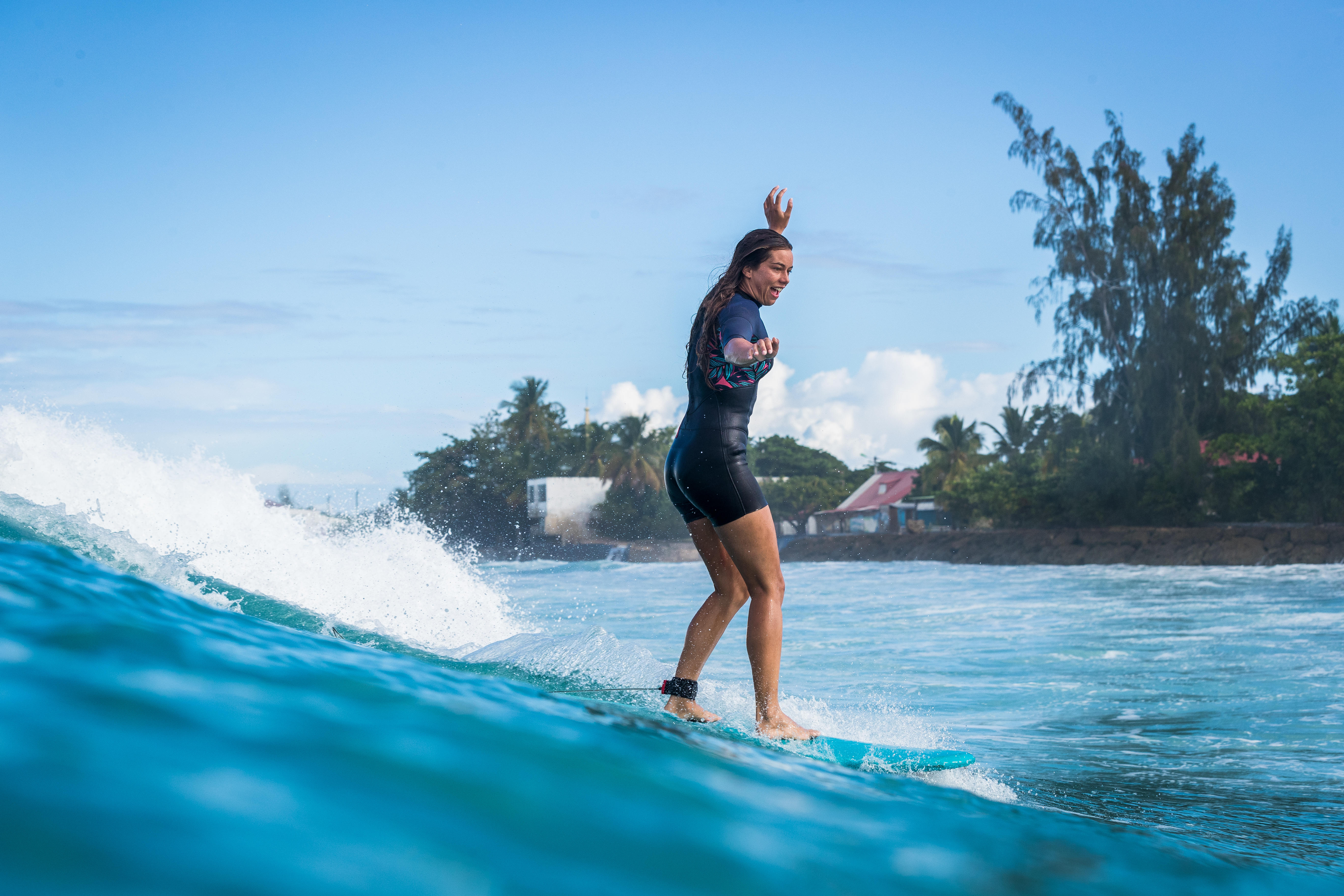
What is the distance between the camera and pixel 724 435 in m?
2.66

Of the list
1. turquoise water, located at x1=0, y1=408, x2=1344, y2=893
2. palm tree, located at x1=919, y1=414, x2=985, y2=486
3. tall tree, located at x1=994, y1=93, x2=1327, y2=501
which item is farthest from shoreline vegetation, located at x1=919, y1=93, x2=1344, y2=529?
turquoise water, located at x1=0, y1=408, x2=1344, y2=893

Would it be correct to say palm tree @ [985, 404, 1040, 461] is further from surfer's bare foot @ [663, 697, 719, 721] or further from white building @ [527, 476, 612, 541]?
surfer's bare foot @ [663, 697, 719, 721]

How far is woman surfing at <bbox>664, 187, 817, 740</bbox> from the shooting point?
261 cm

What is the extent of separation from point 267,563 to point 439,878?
504cm

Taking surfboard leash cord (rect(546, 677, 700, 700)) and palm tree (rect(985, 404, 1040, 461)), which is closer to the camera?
surfboard leash cord (rect(546, 677, 700, 700))

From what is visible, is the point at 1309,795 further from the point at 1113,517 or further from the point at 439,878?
the point at 1113,517

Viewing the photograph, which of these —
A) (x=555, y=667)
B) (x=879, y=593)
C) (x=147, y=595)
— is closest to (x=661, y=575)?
(x=879, y=593)

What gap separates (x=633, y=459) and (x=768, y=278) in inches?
1836

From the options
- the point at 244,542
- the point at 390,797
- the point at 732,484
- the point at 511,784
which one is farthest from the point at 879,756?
the point at 244,542

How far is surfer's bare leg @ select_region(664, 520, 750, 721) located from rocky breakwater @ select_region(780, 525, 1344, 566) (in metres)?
25.4

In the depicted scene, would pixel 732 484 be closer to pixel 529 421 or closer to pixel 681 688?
pixel 681 688

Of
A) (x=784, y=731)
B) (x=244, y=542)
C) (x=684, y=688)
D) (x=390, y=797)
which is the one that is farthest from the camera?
(x=244, y=542)

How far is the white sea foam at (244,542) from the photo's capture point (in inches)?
198

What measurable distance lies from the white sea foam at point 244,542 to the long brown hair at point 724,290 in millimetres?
2176
